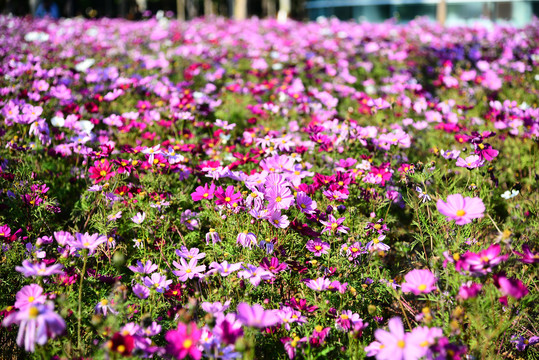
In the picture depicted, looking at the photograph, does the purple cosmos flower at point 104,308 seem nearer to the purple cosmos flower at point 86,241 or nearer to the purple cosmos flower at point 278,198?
the purple cosmos flower at point 86,241

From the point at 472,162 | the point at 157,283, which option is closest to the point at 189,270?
the point at 157,283

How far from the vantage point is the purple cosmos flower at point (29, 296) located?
122 centimetres

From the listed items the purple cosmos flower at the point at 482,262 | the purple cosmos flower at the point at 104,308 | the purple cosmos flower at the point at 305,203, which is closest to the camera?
the purple cosmos flower at the point at 482,262

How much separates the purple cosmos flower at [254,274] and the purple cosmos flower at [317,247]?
31 cm

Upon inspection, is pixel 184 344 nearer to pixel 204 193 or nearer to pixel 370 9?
pixel 204 193

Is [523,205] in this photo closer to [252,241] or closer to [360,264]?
[360,264]

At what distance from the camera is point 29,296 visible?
1257 millimetres

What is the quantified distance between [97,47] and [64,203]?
12.5ft

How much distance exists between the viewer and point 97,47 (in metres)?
5.56

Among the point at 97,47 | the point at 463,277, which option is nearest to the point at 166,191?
the point at 463,277

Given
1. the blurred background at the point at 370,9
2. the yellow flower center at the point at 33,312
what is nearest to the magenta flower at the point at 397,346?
the yellow flower center at the point at 33,312

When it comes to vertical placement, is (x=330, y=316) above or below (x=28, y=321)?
below

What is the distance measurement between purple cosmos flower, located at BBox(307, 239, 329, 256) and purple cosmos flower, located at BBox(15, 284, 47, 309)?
1.00 m

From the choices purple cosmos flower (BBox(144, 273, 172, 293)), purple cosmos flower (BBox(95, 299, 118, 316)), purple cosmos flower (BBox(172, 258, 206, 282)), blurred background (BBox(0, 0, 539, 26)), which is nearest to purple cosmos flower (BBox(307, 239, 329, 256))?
purple cosmos flower (BBox(172, 258, 206, 282))
